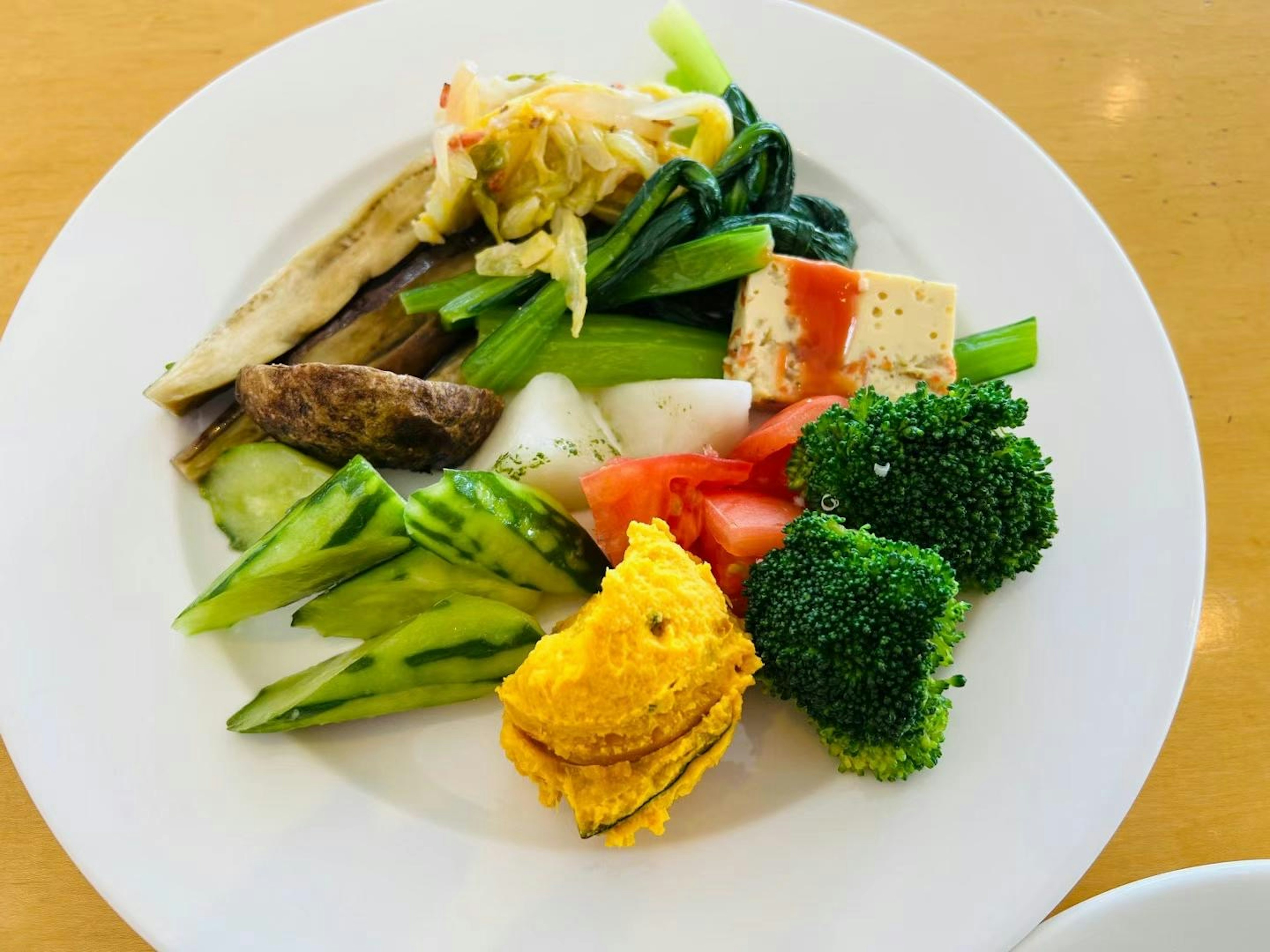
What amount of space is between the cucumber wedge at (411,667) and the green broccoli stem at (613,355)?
0.81 m

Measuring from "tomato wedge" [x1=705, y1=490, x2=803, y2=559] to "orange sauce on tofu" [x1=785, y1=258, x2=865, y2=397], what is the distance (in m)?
0.41

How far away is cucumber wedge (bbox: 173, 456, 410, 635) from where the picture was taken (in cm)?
203

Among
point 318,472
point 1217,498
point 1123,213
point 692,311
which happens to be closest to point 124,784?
point 318,472

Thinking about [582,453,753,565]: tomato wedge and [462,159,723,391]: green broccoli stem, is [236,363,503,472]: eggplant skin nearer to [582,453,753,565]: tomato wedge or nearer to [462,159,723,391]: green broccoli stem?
[462,159,723,391]: green broccoli stem

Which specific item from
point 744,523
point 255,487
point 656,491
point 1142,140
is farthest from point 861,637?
point 1142,140

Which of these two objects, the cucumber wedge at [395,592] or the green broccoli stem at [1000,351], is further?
the green broccoli stem at [1000,351]

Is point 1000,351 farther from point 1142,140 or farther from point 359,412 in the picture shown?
point 359,412

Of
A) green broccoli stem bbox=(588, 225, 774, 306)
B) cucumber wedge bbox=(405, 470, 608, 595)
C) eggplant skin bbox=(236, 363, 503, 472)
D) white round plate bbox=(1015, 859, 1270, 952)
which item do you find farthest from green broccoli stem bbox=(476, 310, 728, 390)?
white round plate bbox=(1015, 859, 1270, 952)

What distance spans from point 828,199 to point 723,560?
1.28m

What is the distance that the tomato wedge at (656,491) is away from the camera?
222 centimetres

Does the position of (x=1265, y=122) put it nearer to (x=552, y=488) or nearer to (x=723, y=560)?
(x=723, y=560)

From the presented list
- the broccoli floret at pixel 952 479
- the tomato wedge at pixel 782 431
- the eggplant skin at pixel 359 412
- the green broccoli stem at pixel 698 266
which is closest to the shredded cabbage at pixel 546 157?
the green broccoli stem at pixel 698 266

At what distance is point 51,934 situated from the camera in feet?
6.95

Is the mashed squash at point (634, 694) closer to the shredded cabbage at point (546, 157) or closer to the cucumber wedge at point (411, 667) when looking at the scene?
the cucumber wedge at point (411, 667)
